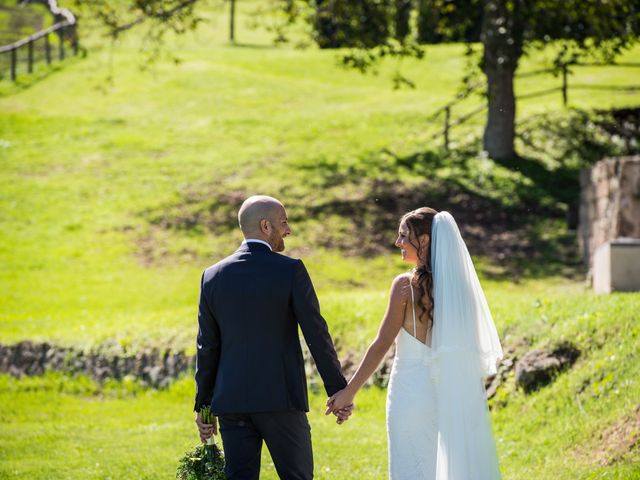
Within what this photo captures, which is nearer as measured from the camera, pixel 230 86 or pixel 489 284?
pixel 489 284

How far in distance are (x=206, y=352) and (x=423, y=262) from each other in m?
1.55

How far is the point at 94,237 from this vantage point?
25.4 metres

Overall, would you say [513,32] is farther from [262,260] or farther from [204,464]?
[204,464]

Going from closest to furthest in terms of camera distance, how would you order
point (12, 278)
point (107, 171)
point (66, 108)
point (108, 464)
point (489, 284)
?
point (108, 464) < point (489, 284) < point (12, 278) < point (107, 171) < point (66, 108)

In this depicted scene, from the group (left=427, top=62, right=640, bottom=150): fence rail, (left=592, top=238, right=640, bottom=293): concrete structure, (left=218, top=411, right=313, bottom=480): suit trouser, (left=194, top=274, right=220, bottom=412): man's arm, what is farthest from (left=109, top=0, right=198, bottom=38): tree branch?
(left=218, top=411, right=313, bottom=480): suit trouser

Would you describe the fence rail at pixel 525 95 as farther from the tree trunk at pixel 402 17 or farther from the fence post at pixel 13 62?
the fence post at pixel 13 62

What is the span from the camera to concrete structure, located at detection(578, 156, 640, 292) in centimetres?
1388

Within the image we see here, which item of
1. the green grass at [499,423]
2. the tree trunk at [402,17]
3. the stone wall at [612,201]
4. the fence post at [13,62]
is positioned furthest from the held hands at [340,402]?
the fence post at [13,62]

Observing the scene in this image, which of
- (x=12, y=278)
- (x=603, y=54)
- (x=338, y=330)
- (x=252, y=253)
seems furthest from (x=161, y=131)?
(x=252, y=253)

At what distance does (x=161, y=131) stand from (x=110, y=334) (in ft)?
65.9

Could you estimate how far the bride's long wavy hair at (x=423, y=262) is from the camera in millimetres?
6488

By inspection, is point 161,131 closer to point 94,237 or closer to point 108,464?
point 94,237

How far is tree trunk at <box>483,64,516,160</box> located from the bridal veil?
2190cm

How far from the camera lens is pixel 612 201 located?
681 inches
